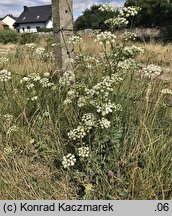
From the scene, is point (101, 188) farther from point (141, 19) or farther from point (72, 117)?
point (141, 19)

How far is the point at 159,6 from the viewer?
114ft

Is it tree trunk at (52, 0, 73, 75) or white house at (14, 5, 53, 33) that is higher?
white house at (14, 5, 53, 33)

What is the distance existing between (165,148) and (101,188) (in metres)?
0.63

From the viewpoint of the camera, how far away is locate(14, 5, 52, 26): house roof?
296 ft

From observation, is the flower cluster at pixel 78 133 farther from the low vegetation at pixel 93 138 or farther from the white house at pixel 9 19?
the white house at pixel 9 19

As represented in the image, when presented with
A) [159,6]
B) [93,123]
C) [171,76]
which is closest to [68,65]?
[93,123]

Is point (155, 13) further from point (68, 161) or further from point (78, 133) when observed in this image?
point (68, 161)

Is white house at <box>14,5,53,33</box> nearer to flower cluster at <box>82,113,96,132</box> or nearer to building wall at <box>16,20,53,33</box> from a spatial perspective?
building wall at <box>16,20,53,33</box>

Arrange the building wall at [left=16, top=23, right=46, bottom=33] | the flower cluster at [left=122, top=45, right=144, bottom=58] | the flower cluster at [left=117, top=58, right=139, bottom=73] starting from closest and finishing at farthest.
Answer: the flower cluster at [left=117, top=58, right=139, bottom=73]
the flower cluster at [left=122, top=45, right=144, bottom=58]
the building wall at [left=16, top=23, right=46, bottom=33]

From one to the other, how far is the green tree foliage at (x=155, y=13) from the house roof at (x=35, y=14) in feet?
181

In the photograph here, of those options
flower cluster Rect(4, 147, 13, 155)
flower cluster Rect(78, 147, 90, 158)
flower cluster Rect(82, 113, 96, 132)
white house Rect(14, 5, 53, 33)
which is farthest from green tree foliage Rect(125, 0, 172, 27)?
white house Rect(14, 5, 53, 33)

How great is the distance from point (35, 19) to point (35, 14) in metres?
2.65

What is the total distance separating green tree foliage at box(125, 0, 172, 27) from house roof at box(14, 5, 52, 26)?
55103 mm

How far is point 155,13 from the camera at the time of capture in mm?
35594
